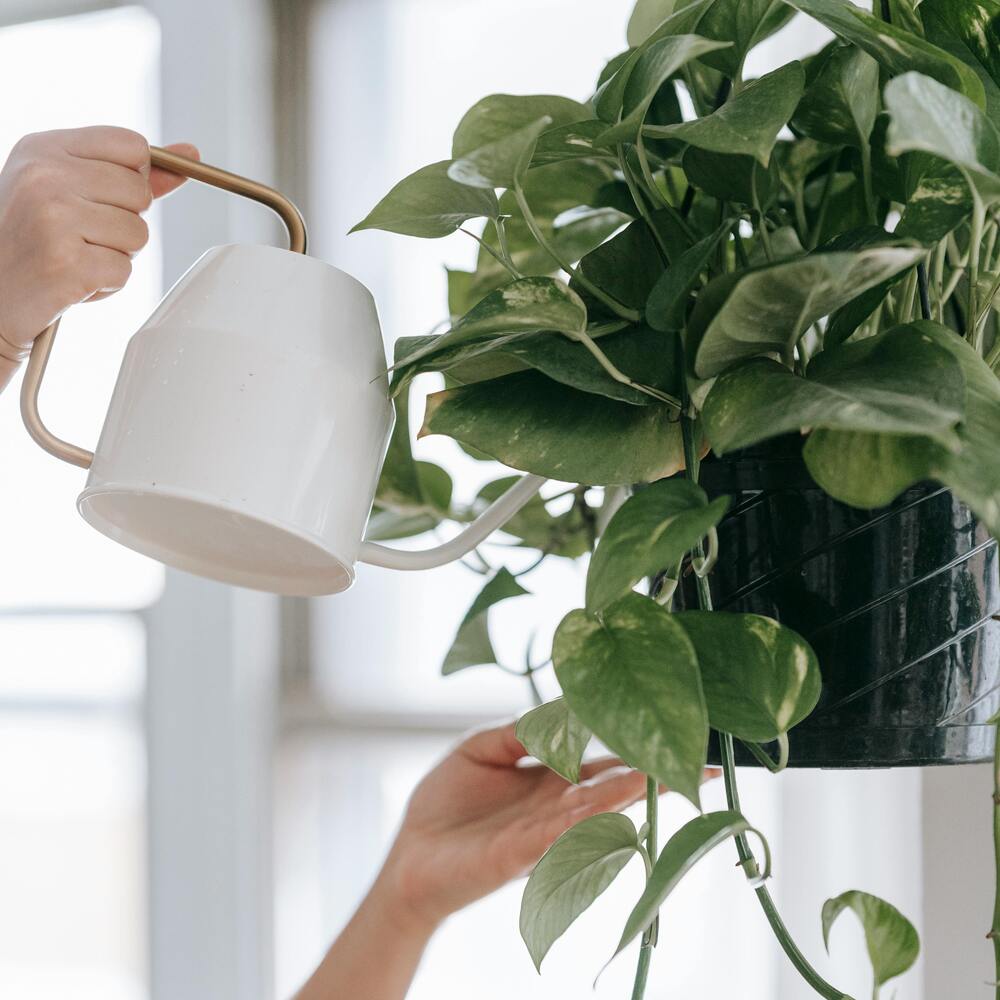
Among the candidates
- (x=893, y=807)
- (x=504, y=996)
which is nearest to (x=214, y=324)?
(x=893, y=807)

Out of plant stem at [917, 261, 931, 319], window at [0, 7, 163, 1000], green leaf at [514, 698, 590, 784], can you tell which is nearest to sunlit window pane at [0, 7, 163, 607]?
window at [0, 7, 163, 1000]

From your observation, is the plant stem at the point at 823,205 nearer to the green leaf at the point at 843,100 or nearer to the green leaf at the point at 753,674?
the green leaf at the point at 843,100

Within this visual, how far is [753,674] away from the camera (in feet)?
0.95

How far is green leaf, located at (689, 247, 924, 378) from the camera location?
0.23 meters

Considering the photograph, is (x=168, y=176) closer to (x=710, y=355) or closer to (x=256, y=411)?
(x=256, y=411)

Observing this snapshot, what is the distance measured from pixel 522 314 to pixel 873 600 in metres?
0.15

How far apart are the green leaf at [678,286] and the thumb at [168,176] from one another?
0.26 m

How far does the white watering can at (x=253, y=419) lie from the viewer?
0.33 metres

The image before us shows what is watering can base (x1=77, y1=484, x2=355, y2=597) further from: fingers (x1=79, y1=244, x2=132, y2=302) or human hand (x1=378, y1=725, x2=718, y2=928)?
human hand (x1=378, y1=725, x2=718, y2=928)

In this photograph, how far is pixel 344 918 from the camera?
1.50m

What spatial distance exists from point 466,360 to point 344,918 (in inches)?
53.8

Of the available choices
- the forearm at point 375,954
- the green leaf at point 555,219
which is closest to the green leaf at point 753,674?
the green leaf at point 555,219

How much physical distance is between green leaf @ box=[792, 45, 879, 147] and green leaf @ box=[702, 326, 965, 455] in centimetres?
10

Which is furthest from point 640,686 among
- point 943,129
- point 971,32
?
point 971,32
